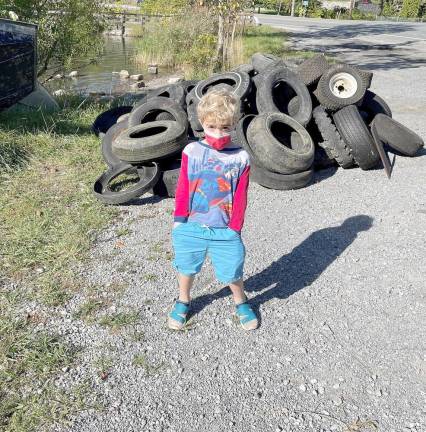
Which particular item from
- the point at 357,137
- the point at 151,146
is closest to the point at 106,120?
the point at 151,146

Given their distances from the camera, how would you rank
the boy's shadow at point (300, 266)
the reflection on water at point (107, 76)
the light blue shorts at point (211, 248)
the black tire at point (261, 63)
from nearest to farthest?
the light blue shorts at point (211, 248) < the boy's shadow at point (300, 266) < the black tire at point (261, 63) < the reflection on water at point (107, 76)

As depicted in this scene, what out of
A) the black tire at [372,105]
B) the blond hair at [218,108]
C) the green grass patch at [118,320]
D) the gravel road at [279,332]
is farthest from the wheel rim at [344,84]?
the green grass patch at [118,320]

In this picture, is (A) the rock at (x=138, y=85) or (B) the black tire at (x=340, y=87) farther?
(A) the rock at (x=138, y=85)

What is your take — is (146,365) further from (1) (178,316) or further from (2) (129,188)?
(2) (129,188)

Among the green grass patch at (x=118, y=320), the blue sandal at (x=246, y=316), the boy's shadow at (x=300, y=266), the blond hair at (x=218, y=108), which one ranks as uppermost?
the blond hair at (x=218, y=108)

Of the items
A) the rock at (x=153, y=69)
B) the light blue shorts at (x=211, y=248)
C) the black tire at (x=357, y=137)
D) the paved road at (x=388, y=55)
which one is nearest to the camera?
the light blue shorts at (x=211, y=248)

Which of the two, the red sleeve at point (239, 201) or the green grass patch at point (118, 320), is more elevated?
the red sleeve at point (239, 201)

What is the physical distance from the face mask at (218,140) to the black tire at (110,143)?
132 inches

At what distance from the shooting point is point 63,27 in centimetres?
1108

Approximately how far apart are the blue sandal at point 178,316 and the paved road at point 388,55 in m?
6.50

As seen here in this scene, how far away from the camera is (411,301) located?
3846mm

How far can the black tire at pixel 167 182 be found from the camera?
18.4ft

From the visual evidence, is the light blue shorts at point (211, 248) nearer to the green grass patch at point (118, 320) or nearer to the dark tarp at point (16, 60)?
the green grass patch at point (118, 320)

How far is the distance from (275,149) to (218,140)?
2786mm
